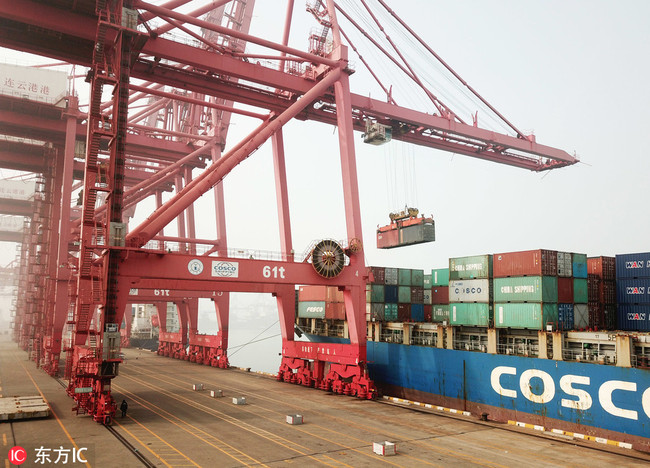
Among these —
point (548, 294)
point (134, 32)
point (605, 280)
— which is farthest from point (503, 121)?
point (134, 32)

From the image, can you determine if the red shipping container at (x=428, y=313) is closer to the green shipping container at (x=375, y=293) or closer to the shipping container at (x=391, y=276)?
the shipping container at (x=391, y=276)

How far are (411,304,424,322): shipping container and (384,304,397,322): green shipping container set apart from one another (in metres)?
2.09

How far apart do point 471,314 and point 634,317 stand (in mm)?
9600

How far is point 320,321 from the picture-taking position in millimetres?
46875

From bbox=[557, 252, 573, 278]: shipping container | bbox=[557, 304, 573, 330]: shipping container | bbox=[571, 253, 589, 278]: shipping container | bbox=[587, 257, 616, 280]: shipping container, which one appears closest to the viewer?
bbox=[557, 304, 573, 330]: shipping container

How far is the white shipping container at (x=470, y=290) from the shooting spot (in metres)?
30.8

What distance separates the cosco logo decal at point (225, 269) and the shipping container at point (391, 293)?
15984 mm

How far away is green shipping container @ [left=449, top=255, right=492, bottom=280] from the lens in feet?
102

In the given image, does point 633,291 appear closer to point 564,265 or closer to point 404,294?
point 564,265

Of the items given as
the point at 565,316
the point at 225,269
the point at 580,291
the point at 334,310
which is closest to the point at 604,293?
the point at 580,291

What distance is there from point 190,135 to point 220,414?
3074 centimetres

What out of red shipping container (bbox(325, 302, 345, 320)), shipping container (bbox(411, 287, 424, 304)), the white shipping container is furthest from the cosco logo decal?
shipping container (bbox(411, 287, 424, 304))

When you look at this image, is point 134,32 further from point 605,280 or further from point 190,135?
point 605,280

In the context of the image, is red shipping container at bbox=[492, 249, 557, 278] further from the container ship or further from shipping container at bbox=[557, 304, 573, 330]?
shipping container at bbox=[557, 304, 573, 330]
